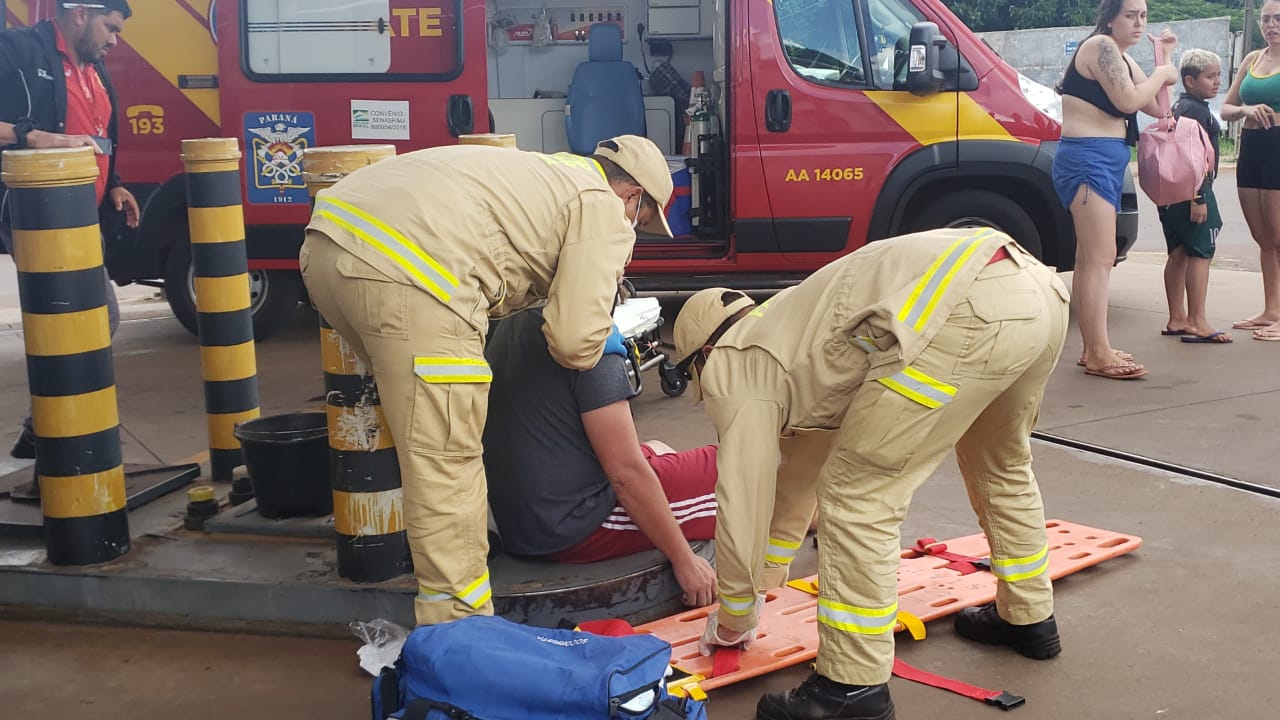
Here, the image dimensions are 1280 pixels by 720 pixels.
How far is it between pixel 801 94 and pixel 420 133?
6.87 feet

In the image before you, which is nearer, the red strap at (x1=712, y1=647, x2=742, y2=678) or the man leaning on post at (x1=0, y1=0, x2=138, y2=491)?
the red strap at (x1=712, y1=647, x2=742, y2=678)

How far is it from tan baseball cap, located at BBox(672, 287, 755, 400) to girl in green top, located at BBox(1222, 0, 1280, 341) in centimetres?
491

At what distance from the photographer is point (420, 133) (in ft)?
23.7

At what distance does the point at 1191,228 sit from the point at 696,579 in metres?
4.65

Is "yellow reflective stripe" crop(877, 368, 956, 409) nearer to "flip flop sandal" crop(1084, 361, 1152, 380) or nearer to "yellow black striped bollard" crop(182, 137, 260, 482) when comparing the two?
"yellow black striped bollard" crop(182, 137, 260, 482)

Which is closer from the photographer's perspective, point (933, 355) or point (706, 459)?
point (933, 355)

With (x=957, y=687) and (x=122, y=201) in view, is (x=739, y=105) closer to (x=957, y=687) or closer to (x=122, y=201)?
(x=122, y=201)

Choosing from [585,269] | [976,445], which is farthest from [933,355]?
[585,269]

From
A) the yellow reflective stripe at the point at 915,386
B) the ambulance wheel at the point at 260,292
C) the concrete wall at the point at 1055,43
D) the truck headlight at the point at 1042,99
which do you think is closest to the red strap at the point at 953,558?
the yellow reflective stripe at the point at 915,386

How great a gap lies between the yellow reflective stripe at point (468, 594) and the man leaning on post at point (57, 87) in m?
2.52

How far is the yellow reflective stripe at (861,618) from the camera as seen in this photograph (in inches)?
117

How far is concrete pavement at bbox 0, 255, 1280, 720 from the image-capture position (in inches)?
127

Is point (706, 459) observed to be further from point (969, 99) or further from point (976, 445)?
point (969, 99)

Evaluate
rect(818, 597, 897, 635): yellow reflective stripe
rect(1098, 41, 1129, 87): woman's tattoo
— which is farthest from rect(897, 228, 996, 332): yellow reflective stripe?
rect(1098, 41, 1129, 87): woman's tattoo
